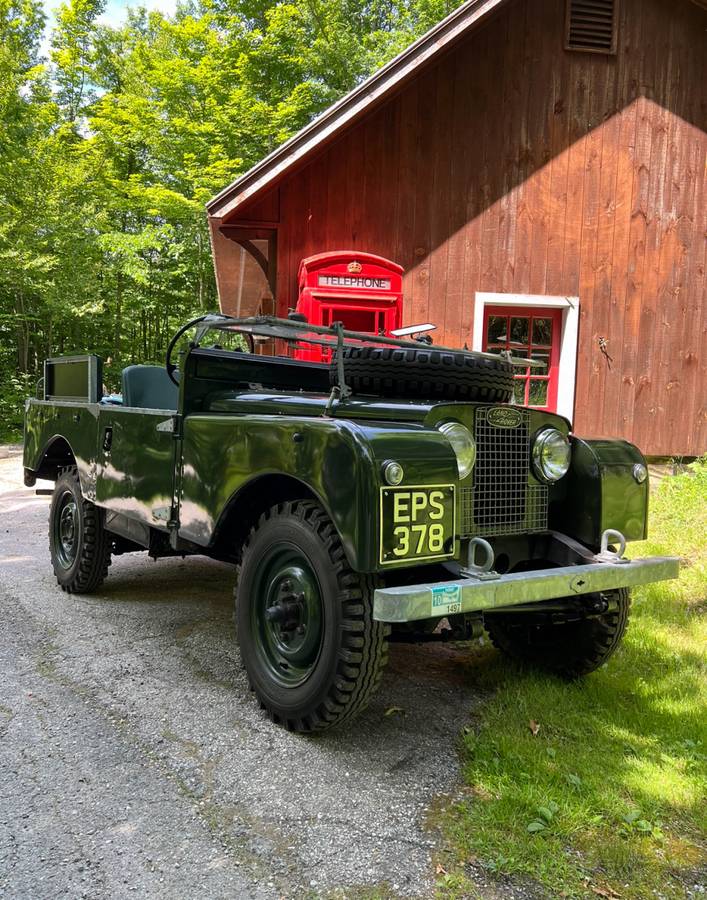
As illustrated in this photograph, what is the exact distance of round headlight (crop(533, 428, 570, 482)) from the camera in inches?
121

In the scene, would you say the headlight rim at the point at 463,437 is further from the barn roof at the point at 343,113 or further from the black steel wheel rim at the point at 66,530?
the barn roof at the point at 343,113

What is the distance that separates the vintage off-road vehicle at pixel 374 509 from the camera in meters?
2.42

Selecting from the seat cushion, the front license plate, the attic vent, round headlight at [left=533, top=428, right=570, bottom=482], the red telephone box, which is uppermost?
the attic vent

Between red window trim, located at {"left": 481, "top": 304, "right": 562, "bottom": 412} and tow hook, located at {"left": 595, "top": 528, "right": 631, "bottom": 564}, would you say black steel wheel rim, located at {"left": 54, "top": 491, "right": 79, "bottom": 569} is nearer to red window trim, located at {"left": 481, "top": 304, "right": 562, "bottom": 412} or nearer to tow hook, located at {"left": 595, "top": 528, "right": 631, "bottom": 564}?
tow hook, located at {"left": 595, "top": 528, "right": 631, "bottom": 564}

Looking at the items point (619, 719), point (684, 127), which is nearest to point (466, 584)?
point (619, 719)

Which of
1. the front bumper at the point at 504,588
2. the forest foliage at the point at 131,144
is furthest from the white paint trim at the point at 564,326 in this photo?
the forest foliage at the point at 131,144

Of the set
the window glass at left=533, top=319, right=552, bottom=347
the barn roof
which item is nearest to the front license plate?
the barn roof

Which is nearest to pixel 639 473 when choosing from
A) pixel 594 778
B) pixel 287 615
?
pixel 594 778

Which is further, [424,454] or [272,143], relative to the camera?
[272,143]

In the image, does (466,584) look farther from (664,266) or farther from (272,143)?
(272,143)

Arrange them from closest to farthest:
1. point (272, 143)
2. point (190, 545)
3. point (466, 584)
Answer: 1. point (466, 584)
2. point (190, 545)
3. point (272, 143)

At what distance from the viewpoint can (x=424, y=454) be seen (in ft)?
8.13

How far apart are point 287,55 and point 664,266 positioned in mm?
14249

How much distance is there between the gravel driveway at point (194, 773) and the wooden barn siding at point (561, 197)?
550 centimetres
